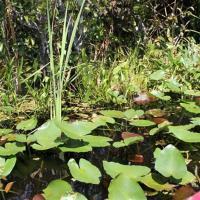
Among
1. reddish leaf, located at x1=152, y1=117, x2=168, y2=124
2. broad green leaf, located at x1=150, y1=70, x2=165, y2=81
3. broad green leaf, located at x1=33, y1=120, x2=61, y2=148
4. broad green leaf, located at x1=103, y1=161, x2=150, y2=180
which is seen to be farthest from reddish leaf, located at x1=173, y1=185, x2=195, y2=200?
broad green leaf, located at x1=150, y1=70, x2=165, y2=81

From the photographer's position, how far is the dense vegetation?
5.84ft

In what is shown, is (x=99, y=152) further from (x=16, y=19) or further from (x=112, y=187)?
(x=16, y=19)

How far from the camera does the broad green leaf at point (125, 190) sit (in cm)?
154

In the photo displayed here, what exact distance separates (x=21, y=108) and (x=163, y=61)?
1.17 m

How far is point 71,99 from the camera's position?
2.88 metres

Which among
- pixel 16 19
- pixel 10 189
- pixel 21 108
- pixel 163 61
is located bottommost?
pixel 10 189

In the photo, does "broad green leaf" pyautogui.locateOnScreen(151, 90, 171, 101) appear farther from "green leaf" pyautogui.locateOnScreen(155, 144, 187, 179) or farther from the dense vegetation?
"green leaf" pyautogui.locateOnScreen(155, 144, 187, 179)

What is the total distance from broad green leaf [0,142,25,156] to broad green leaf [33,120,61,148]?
112mm

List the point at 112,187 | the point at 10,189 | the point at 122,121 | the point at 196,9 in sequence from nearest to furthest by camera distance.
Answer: the point at 112,187 → the point at 10,189 → the point at 122,121 → the point at 196,9

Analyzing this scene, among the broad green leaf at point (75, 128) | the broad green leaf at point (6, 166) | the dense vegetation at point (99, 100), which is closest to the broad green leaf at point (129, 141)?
the dense vegetation at point (99, 100)

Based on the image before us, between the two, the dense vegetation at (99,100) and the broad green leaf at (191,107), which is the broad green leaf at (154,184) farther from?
the broad green leaf at (191,107)

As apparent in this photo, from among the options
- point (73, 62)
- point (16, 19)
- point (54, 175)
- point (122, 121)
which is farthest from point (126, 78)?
point (54, 175)

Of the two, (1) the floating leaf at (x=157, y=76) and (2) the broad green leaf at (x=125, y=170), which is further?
(1) the floating leaf at (x=157, y=76)

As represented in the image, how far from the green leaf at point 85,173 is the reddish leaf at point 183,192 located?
0.98 ft
